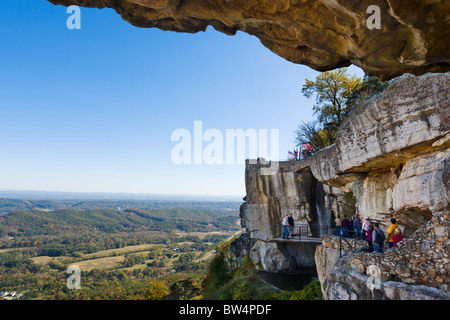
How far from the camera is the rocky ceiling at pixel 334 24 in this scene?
14.0ft

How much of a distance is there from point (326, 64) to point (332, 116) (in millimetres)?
16987

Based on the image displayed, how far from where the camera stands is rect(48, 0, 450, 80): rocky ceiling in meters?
4.27

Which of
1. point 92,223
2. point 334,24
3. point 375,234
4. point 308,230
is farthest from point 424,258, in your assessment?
point 92,223

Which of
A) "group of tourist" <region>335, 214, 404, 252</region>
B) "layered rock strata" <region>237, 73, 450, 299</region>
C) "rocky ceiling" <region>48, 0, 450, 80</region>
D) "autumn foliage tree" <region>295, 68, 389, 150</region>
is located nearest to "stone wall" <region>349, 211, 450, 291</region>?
"layered rock strata" <region>237, 73, 450, 299</region>

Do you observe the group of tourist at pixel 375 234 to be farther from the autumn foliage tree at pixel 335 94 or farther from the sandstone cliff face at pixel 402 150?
the autumn foliage tree at pixel 335 94

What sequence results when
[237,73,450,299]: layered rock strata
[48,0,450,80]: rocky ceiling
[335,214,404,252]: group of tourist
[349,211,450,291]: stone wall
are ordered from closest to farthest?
[48,0,450,80]: rocky ceiling < [349,211,450,291]: stone wall < [237,73,450,299]: layered rock strata < [335,214,404,252]: group of tourist

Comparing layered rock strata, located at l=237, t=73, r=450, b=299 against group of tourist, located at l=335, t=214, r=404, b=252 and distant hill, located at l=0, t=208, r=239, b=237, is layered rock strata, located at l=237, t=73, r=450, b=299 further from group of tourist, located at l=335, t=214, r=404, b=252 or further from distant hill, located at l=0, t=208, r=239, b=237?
distant hill, located at l=0, t=208, r=239, b=237

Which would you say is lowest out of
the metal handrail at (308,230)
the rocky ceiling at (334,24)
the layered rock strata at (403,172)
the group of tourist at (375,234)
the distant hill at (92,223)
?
the distant hill at (92,223)

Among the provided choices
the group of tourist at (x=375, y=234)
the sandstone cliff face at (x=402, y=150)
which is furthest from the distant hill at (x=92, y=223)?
the sandstone cliff face at (x=402, y=150)

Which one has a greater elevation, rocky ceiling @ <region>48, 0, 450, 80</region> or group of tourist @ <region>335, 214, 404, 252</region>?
rocky ceiling @ <region>48, 0, 450, 80</region>

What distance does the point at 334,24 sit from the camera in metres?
5.05

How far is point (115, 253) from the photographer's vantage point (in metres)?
103

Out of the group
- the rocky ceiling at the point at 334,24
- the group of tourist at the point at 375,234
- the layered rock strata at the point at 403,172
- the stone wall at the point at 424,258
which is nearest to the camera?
the rocky ceiling at the point at 334,24
